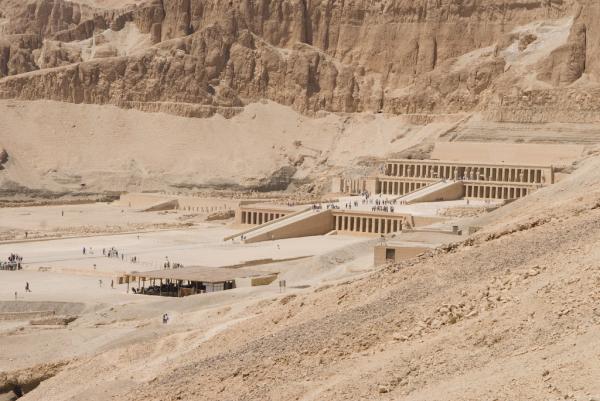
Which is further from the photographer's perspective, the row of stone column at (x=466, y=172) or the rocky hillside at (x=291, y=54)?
the rocky hillside at (x=291, y=54)

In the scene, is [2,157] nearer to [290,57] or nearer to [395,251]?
[290,57]

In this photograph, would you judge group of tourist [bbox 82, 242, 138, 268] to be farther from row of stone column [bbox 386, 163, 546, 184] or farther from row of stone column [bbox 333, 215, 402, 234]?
row of stone column [bbox 386, 163, 546, 184]

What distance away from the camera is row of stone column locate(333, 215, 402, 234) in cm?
6688

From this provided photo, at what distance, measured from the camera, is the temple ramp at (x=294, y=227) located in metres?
65.9

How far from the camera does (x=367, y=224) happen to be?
225ft

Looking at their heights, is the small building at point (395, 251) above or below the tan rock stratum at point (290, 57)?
below

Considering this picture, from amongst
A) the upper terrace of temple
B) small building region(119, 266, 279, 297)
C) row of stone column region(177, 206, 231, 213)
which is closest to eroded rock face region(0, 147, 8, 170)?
row of stone column region(177, 206, 231, 213)

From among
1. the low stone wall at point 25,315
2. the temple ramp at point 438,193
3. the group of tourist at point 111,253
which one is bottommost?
the group of tourist at point 111,253

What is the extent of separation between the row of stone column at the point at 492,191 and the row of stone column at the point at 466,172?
5.52 feet

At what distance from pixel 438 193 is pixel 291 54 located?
42.8 m

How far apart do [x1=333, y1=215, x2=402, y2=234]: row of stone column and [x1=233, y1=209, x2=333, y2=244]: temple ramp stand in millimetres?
689

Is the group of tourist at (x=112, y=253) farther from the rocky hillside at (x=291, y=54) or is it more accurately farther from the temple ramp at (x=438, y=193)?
the rocky hillside at (x=291, y=54)

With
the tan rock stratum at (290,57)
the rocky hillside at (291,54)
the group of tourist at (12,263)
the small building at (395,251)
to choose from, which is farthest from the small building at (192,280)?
the rocky hillside at (291,54)

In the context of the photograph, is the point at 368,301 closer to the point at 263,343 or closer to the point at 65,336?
the point at 263,343
